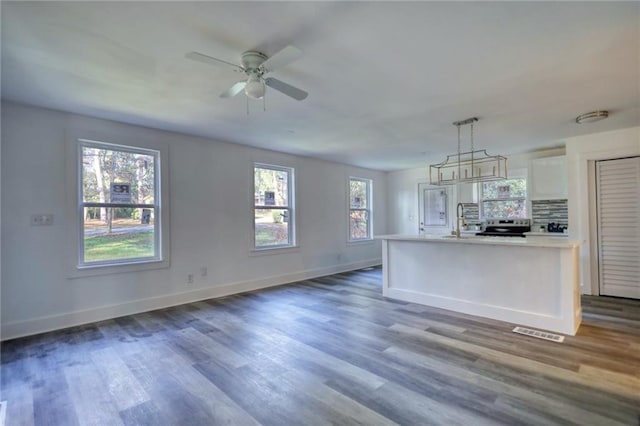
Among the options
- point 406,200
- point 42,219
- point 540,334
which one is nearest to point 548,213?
point 406,200

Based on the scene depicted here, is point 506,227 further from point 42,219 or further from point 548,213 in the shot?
point 42,219

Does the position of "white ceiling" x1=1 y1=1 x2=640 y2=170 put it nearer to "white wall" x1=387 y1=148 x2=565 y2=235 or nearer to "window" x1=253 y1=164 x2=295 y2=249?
"window" x1=253 y1=164 x2=295 y2=249

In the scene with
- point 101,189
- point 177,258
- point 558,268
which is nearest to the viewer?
point 558,268

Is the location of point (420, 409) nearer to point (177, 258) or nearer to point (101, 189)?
point (177, 258)

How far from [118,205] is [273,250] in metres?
2.46

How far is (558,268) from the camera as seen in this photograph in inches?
126

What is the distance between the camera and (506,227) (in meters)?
5.73

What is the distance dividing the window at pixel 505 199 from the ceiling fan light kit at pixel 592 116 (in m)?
2.01

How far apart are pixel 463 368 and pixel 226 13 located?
300 cm

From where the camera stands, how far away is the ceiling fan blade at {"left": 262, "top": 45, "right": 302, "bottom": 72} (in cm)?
193

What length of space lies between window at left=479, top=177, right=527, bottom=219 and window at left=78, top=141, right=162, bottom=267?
5.92m

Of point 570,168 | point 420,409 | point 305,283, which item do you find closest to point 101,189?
point 305,283

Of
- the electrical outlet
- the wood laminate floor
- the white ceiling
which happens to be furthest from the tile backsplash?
the electrical outlet

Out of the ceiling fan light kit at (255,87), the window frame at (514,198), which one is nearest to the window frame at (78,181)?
the ceiling fan light kit at (255,87)
